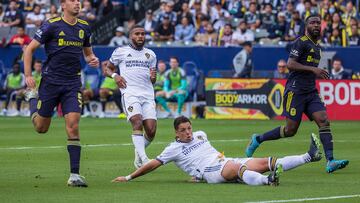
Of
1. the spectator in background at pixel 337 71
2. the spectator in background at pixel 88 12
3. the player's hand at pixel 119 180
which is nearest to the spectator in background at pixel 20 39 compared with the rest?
the spectator in background at pixel 88 12

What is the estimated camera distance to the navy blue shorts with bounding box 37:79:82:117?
46.7 feet

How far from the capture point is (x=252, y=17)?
36500 millimetres

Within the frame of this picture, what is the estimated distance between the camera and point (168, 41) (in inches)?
1448

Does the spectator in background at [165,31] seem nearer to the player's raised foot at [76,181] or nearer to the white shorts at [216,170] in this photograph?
the white shorts at [216,170]

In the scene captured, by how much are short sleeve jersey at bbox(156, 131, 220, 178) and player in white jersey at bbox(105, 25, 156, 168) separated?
261 centimetres

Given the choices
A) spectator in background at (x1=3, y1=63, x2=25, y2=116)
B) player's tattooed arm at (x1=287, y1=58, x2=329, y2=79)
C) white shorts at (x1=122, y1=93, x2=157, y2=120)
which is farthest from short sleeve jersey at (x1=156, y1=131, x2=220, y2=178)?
A: spectator in background at (x1=3, y1=63, x2=25, y2=116)

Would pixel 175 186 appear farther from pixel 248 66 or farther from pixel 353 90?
pixel 248 66

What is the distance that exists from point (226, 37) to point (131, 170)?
1921 cm

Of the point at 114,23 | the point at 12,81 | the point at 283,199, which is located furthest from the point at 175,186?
the point at 114,23

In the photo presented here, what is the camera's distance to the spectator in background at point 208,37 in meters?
36.0

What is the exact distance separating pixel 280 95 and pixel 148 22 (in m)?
9.01

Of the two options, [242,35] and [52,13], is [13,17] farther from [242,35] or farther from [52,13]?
[242,35]

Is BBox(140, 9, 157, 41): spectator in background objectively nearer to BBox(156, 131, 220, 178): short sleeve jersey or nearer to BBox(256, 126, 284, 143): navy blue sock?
BBox(256, 126, 284, 143): navy blue sock

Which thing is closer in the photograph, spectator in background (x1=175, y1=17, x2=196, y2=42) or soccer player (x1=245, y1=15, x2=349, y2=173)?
soccer player (x1=245, y1=15, x2=349, y2=173)
